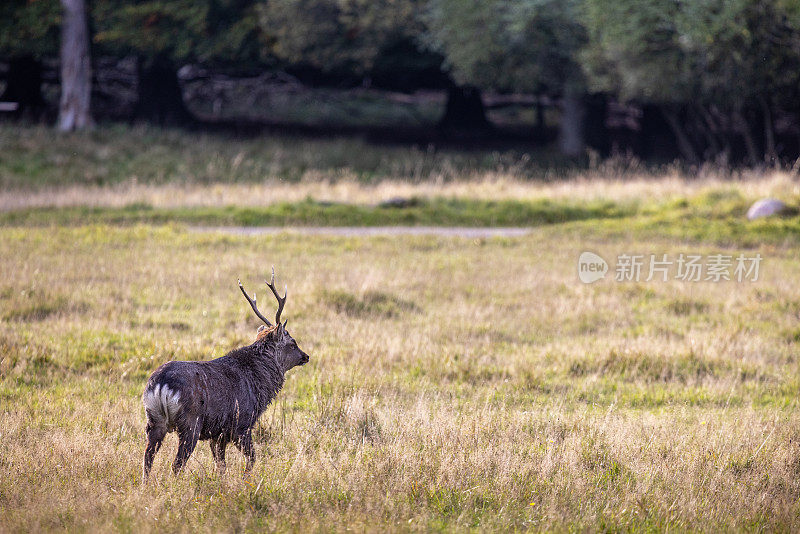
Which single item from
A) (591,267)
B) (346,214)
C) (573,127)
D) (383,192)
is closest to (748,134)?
(573,127)

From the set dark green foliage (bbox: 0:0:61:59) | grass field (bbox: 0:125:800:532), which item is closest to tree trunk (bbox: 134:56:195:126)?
dark green foliage (bbox: 0:0:61:59)

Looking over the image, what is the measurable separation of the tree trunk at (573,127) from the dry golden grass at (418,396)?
A: 21109 mm

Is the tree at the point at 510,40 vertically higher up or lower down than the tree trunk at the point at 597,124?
higher up

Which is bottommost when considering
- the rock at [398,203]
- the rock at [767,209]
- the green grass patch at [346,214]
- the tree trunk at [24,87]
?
the green grass patch at [346,214]

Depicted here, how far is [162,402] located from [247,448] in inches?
31.0

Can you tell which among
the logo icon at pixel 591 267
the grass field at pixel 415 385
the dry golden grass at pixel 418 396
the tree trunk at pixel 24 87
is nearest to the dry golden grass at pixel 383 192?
the grass field at pixel 415 385

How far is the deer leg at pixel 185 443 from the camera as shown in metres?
4.86

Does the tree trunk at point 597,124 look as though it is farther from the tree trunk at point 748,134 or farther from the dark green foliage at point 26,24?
the dark green foliage at point 26,24

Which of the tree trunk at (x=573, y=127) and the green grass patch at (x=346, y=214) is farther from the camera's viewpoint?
the tree trunk at (x=573, y=127)

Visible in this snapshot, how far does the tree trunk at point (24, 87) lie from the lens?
111ft

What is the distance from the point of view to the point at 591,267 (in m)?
14.0

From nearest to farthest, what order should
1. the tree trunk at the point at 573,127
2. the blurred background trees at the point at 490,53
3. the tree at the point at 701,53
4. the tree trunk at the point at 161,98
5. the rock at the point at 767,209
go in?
the rock at the point at 767,209 < the tree at the point at 701,53 < the blurred background trees at the point at 490,53 < the tree trunk at the point at 573,127 < the tree trunk at the point at 161,98

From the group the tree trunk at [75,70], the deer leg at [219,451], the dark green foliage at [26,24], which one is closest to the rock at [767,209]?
the deer leg at [219,451]

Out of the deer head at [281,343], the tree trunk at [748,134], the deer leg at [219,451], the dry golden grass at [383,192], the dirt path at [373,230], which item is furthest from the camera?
the tree trunk at [748,134]
